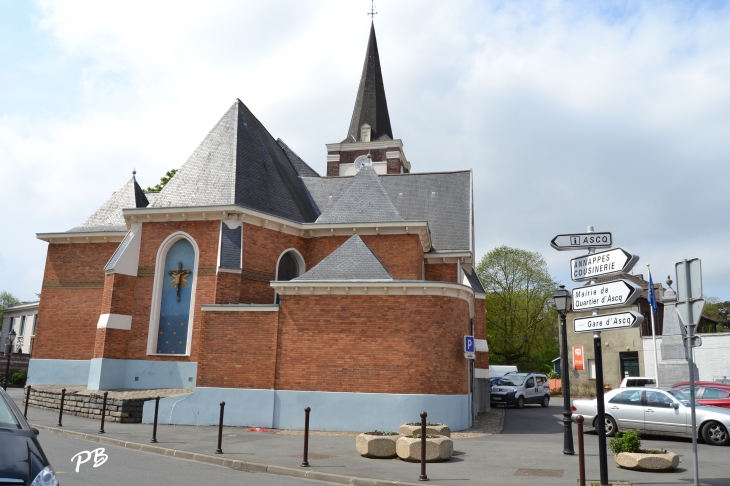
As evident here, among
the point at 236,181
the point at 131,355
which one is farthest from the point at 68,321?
the point at 236,181

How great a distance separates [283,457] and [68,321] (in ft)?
49.7

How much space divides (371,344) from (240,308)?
419 cm

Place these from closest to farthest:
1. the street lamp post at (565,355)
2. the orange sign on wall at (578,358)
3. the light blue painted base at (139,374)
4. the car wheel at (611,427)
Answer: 1. the street lamp post at (565,355)
2. the car wheel at (611,427)
3. the light blue painted base at (139,374)
4. the orange sign on wall at (578,358)

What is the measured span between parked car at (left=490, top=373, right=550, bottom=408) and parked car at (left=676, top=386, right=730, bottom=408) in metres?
10.8

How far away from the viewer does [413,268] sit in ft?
68.7

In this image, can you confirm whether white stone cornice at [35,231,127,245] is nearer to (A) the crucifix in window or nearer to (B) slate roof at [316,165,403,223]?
(A) the crucifix in window

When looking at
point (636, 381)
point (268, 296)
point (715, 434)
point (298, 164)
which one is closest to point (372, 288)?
point (268, 296)

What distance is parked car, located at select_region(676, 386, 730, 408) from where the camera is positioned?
17.3 m

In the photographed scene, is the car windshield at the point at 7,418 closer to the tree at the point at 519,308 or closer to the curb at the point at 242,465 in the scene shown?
the curb at the point at 242,465

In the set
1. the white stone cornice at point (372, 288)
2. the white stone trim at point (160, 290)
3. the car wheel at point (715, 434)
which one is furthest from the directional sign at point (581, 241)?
the white stone trim at point (160, 290)

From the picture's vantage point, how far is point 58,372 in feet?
71.8

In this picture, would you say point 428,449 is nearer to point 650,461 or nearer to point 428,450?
point 428,450

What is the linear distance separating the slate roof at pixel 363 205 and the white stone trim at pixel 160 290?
5124mm

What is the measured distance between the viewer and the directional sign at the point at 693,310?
8.30 metres
